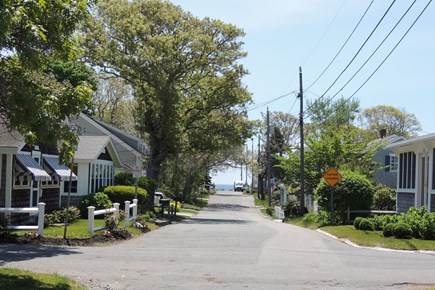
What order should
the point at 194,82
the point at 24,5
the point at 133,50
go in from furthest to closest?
the point at 194,82
the point at 133,50
the point at 24,5

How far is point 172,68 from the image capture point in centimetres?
3719

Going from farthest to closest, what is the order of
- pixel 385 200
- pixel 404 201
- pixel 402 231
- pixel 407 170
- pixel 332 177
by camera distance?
pixel 385 200
pixel 404 201
pixel 407 170
pixel 332 177
pixel 402 231

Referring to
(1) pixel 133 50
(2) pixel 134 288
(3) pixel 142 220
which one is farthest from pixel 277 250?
(1) pixel 133 50

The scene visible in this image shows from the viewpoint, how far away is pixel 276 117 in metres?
86.6

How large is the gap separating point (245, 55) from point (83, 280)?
104ft

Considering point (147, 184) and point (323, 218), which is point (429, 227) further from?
point (147, 184)

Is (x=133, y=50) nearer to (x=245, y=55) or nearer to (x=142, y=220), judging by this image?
(x=245, y=55)

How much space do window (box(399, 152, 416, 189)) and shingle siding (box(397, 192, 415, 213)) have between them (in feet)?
1.22

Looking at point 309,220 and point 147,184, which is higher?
point 147,184

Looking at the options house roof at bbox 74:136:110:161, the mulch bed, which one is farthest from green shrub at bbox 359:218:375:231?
house roof at bbox 74:136:110:161

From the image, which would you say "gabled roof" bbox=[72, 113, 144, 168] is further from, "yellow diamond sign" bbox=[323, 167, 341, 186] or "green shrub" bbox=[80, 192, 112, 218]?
"yellow diamond sign" bbox=[323, 167, 341, 186]

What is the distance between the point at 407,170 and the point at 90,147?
1630cm

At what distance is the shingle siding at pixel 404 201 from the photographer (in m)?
27.1

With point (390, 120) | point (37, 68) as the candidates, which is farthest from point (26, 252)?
point (390, 120)
